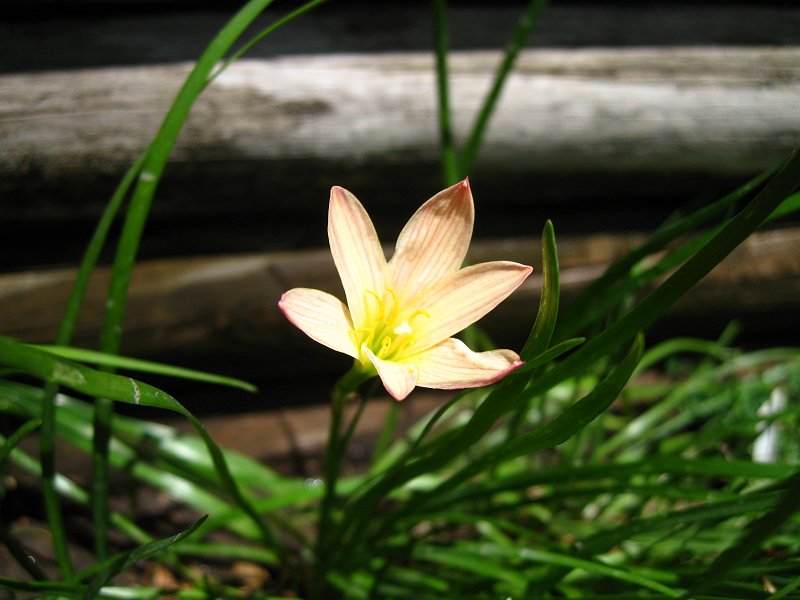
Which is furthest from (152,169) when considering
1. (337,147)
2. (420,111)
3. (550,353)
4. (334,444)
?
(420,111)

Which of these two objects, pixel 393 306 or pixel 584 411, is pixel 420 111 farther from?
pixel 584 411

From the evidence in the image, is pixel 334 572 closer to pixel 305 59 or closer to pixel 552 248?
pixel 552 248

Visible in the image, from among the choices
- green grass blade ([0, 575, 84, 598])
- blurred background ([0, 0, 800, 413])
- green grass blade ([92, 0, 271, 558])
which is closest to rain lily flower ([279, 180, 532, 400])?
green grass blade ([92, 0, 271, 558])

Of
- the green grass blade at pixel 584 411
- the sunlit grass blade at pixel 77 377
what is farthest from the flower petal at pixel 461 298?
the sunlit grass blade at pixel 77 377

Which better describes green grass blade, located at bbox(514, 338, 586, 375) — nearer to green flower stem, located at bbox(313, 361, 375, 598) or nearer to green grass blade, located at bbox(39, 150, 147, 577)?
green flower stem, located at bbox(313, 361, 375, 598)

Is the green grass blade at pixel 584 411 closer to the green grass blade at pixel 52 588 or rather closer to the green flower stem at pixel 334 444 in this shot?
the green flower stem at pixel 334 444

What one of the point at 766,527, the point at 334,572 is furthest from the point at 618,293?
the point at 334,572
